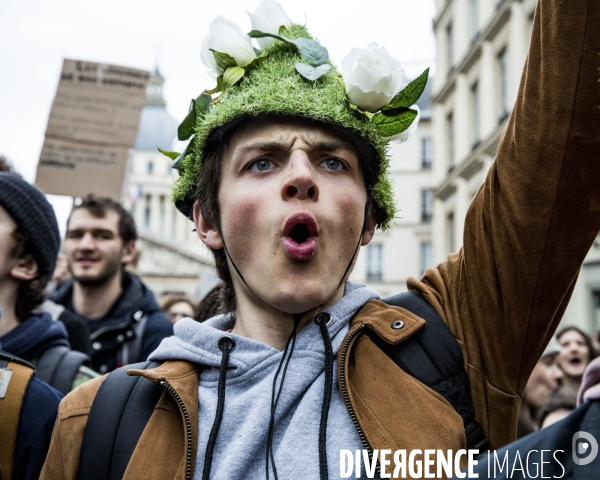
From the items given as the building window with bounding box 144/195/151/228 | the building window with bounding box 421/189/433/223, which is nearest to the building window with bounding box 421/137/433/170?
the building window with bounding box 421/189/433/223

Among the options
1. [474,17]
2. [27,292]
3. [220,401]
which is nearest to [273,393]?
[220,401]

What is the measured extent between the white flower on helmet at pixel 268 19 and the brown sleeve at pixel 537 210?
81cm

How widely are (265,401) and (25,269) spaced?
142 centimetres

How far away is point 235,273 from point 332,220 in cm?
34

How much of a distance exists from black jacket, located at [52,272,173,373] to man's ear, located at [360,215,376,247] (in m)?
2.10

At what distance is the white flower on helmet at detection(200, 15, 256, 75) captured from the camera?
214cm

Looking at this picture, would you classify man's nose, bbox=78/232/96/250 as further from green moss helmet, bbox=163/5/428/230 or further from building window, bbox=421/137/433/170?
building window, bbox=421/137/433/170

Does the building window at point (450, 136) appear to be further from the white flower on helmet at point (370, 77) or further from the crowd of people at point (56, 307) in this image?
the white flower on helmet at point (370, 77)

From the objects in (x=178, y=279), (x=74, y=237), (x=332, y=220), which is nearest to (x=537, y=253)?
(x=332, y=220)

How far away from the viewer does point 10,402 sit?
2072 mm

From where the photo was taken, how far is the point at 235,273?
204 cm

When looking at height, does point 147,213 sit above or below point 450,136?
above

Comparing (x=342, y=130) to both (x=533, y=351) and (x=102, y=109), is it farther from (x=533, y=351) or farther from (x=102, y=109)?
(x=102, y=109)

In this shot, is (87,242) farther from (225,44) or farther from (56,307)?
(225,44)
